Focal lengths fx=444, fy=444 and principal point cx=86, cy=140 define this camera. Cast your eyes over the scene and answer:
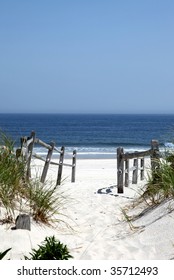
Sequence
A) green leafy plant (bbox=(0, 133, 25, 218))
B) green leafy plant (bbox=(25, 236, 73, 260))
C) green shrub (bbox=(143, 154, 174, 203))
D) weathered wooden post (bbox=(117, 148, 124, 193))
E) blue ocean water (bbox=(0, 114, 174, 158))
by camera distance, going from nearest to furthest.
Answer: green leafy plant (bbox=(25, 236, 73, 260)) → green leafy plant (bbox=(0, 133, 25, 218)) → green shrub (bbox=(143, 154, 174, 203)) → weathered wooden post (bbox=(117, 148, 124, 193)) → blue ocean water (bbox=(0, 114, 174, 158))

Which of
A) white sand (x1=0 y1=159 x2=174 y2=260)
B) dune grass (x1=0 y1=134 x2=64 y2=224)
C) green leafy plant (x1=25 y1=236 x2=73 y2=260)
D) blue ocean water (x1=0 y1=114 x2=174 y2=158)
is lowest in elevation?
blue ocean water (x1=0 y1=114 x2=174 y2=158)

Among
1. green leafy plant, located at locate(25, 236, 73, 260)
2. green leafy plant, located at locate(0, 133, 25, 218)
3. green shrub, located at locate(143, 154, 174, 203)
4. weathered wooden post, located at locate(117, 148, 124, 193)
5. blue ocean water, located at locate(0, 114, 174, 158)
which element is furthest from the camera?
blue ocean water, located at locate(0, 114, 174, 158)

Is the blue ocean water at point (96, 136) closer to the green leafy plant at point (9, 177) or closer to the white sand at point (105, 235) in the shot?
the green leafy plant at point (9, 177)

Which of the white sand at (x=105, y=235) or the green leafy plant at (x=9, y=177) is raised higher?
the green leafy plant at (x=9, y=177)

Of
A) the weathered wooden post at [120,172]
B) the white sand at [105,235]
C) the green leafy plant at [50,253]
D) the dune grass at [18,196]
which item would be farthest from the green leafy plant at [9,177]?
the weathered wooden post at [120,172]

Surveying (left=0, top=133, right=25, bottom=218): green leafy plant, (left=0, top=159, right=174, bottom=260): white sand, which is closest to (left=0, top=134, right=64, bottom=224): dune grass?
(left=0, top=133, right=25, bottom=218): green leafy plant

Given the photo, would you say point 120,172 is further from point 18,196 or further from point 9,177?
point 9,177

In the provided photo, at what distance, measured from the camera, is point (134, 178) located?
13.9 meters

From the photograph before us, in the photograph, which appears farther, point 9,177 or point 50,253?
point 9,177

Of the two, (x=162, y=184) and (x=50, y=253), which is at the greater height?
(x=162, y=184)

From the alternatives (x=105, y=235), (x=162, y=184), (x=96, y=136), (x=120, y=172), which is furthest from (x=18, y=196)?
(x=96, y=136)

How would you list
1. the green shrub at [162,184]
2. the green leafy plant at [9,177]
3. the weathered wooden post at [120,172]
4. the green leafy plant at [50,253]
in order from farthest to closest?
the weathered wooden post at [120,172] < the green shrub at [162,184] < the green leafy plant at [9,177] < the green leafy plant at [50,253]

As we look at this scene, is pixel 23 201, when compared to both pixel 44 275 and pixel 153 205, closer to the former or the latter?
pixel 153 205

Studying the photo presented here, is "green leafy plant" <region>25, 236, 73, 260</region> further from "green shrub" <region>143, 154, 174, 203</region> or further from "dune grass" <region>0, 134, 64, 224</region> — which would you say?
"green shrub" <region>143, 154, 174, 203</region>
